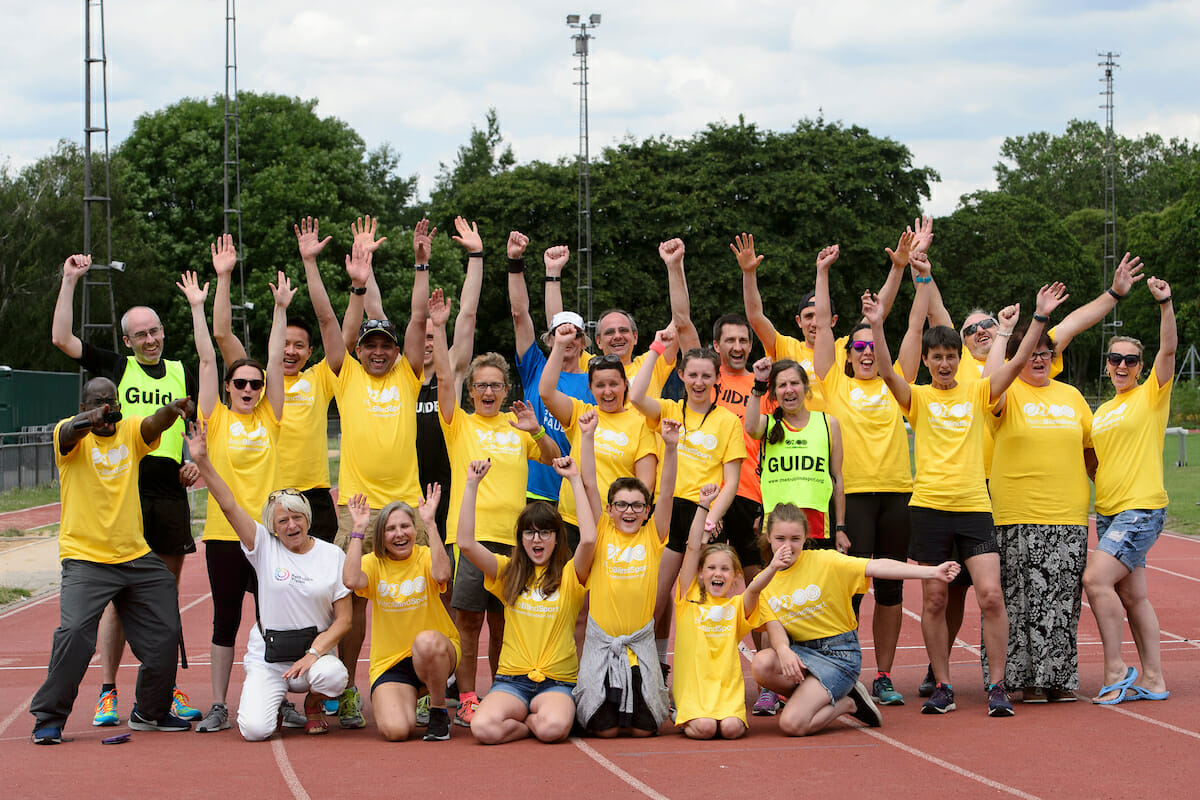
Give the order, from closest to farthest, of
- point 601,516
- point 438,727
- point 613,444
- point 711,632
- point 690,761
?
point 690,761, point 438,727, point 711,632, point 601,516, point 613,444

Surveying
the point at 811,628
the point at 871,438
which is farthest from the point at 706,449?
the point at 811,628

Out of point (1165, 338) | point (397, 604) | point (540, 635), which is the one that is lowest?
point (540, 635)

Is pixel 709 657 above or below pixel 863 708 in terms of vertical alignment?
above

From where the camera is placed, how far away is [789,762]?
5.87 meters

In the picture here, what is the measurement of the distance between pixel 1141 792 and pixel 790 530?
80.7 inches

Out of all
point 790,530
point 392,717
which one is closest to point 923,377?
point 790,530

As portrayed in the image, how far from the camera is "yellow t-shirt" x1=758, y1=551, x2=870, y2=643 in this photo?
22.0ft

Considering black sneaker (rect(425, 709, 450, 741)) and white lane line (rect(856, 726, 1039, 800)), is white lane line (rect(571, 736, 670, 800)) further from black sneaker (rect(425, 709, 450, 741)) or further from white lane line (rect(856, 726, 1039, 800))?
white lane line (rect(856, 726, 1039, 800))

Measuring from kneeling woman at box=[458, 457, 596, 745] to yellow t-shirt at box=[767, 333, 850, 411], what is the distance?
5.60 ft

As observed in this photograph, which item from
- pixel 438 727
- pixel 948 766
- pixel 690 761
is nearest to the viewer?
pixel 948 766

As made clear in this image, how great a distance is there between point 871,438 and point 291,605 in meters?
3.31

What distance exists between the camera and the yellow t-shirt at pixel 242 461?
687 cm

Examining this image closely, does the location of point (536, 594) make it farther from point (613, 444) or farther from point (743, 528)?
point (743, 528)

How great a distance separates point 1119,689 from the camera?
7.04 metres
